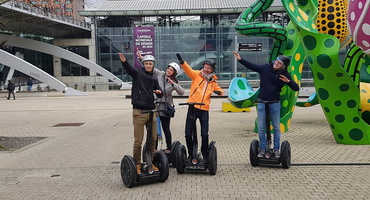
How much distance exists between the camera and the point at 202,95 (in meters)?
5.85

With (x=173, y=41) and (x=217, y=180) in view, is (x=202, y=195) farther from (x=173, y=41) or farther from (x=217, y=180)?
(x=173, y=41)

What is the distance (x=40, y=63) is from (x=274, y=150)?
52.3m

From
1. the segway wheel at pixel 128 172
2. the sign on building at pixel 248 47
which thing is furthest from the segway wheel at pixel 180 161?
the sign on building at pixel 248 47

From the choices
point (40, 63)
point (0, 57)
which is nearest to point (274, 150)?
point (0, 57)

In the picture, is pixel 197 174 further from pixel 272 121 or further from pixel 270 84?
pixel 270 84

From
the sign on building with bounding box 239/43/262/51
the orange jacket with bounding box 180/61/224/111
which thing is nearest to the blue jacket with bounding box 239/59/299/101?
the orange jacket with bounding box 180/61/224/111

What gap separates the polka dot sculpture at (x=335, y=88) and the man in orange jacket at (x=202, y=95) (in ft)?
10.0

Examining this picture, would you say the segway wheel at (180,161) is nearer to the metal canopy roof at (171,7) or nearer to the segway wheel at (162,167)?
the segway wheel at (162,167)

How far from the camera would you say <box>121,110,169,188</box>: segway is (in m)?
5.17

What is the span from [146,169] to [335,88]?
4648 millimetres

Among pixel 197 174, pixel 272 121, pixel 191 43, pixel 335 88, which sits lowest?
pixel 197 174

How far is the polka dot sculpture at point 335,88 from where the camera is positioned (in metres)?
7.79

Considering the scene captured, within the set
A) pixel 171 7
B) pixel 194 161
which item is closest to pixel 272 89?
pixel 194 161

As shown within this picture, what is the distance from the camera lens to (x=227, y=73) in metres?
44.4
